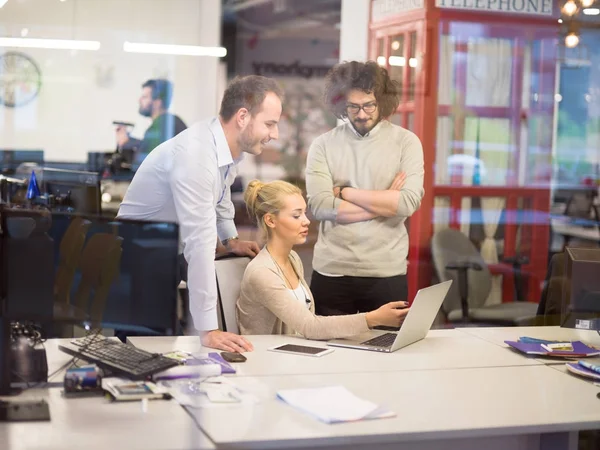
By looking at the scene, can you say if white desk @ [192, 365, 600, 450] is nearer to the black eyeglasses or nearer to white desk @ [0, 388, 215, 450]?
white desk @ [0, 388, 215, 450]

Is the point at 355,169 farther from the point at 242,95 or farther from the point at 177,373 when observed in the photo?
the point at 177,373

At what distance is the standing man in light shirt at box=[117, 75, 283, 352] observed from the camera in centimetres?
286

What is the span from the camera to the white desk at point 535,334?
3207mm

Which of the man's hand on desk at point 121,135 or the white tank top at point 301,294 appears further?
the man's hand on desk at point 121,135

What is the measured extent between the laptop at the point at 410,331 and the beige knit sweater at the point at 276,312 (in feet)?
0.20

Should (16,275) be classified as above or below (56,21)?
below

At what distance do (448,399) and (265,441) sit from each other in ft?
2.00

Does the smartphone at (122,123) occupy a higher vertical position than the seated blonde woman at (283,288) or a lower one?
higher

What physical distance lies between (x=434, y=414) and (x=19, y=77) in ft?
6.85

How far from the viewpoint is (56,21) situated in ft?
11.3

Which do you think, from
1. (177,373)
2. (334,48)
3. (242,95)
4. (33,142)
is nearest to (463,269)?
(334,48)

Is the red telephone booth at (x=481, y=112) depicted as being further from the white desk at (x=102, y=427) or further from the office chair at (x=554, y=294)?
the white desk at (x=102, y=427)

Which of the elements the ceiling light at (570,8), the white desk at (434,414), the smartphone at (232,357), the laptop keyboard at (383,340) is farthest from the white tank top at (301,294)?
the ceiling light at (570,8)

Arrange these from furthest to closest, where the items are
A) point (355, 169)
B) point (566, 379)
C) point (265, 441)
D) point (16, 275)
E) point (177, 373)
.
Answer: point (355, 169) → point (566, 379) → point (177, 373) → point (16, 275) → point (265, 441)
